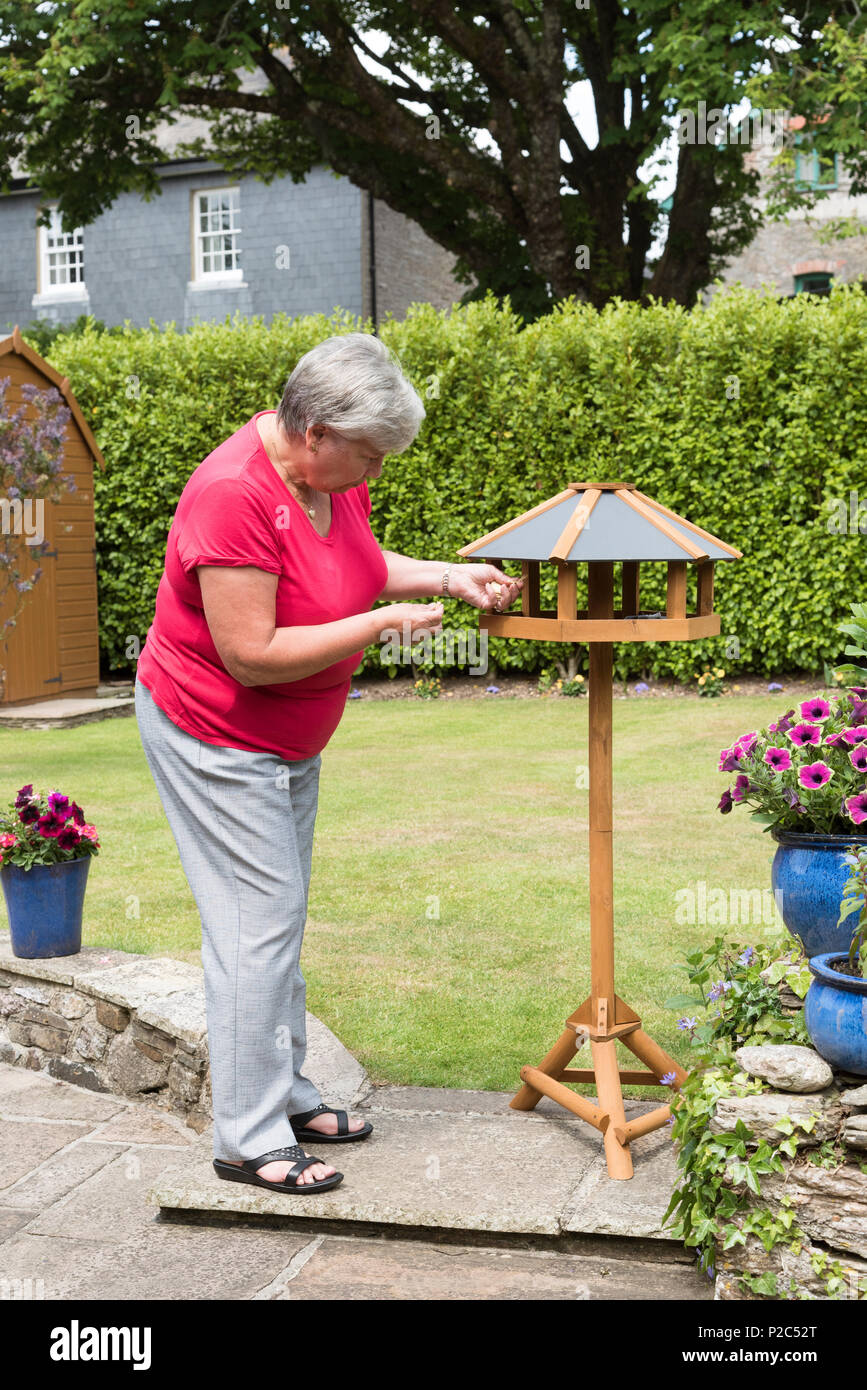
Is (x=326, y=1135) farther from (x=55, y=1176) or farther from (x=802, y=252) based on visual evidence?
(x=802, y=252)

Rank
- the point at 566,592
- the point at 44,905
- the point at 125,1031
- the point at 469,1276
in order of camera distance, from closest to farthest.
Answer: the point at 469,1276 < the point at 566,592 < the point at 125,1031 < the point at 44,905

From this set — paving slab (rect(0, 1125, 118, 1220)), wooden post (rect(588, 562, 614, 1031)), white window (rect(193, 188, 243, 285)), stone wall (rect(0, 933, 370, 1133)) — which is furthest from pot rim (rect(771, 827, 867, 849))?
white window (rect(193, 188, 243, 285))

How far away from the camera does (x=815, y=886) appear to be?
3084mm

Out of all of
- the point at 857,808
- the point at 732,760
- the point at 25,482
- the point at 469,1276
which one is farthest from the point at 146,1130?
the point at 25,482

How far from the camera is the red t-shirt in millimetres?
2793

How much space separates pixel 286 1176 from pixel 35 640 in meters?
9.49

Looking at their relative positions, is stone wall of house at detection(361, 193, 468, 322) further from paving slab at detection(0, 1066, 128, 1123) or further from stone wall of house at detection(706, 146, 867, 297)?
paving slab at detection(0, 1066, 128, 1123)

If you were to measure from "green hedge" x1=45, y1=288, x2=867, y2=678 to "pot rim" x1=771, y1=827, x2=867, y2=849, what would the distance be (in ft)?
24.7

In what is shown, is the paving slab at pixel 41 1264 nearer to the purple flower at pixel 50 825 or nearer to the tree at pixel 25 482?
the purple flower at pixel 50 825

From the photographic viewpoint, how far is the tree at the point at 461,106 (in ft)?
41.8

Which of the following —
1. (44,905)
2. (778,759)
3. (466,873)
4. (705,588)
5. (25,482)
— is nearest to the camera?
(778,759)

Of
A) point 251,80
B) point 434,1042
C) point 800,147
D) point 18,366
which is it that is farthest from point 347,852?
point 251,80
